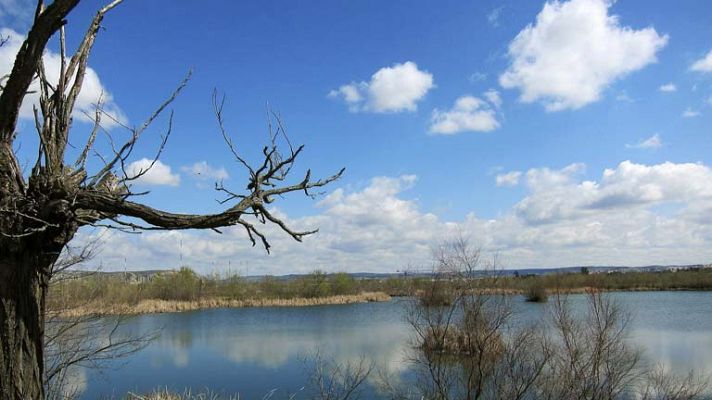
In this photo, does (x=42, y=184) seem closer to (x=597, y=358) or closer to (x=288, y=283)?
(x=597, y=358)

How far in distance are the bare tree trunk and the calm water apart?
19.9 ft

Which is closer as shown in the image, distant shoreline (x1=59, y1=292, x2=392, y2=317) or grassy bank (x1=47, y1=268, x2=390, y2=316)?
distant shoreline (x1=59, y1=292, x2=392, y2=317)

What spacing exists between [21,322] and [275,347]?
759 inches

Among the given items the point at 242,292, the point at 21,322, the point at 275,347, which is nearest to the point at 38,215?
the point at 21,322

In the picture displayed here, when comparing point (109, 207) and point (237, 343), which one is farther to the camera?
point (237, 343)

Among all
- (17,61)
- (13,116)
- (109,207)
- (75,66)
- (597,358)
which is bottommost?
(597,358)

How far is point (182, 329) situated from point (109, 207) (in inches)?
1052

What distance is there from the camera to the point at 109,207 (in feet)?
10.9

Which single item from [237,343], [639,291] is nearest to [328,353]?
[237,343]

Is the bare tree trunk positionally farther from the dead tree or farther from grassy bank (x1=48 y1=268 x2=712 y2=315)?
grassy bank (x1=48 y1=268 x2=712 y2=315)

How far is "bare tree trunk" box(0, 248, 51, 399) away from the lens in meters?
3.17

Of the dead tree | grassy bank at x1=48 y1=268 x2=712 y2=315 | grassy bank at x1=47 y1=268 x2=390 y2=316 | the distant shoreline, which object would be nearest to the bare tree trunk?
the dead tree

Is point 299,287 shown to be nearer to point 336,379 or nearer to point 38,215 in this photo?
point 336,379

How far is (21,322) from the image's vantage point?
3.24 metres
